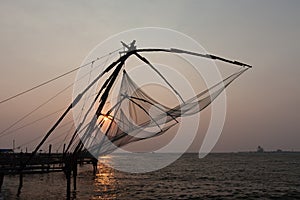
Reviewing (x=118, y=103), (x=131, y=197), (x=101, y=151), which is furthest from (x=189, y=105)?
(x=131, y=197)

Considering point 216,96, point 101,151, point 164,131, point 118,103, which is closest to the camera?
point 216,96

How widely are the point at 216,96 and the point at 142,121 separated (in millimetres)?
7377

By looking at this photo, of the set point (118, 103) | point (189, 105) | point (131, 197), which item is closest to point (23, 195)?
point (131, 197)

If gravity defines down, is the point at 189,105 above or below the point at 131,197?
above

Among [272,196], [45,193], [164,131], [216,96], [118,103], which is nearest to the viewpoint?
[216,96]

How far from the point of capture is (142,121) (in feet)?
71.4

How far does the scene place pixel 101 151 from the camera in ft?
82.9

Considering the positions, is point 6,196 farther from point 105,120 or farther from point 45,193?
point 105,120

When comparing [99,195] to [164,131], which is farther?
[99,195]

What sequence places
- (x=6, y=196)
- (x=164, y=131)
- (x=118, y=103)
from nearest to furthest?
(x=164, y=131)
(x=118, y=103)
(x=6, y=196)

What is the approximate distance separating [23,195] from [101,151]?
31.9 ft

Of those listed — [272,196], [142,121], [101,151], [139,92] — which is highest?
[139,92]

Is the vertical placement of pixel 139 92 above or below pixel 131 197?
above

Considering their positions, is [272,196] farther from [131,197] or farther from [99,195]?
[99,195]
